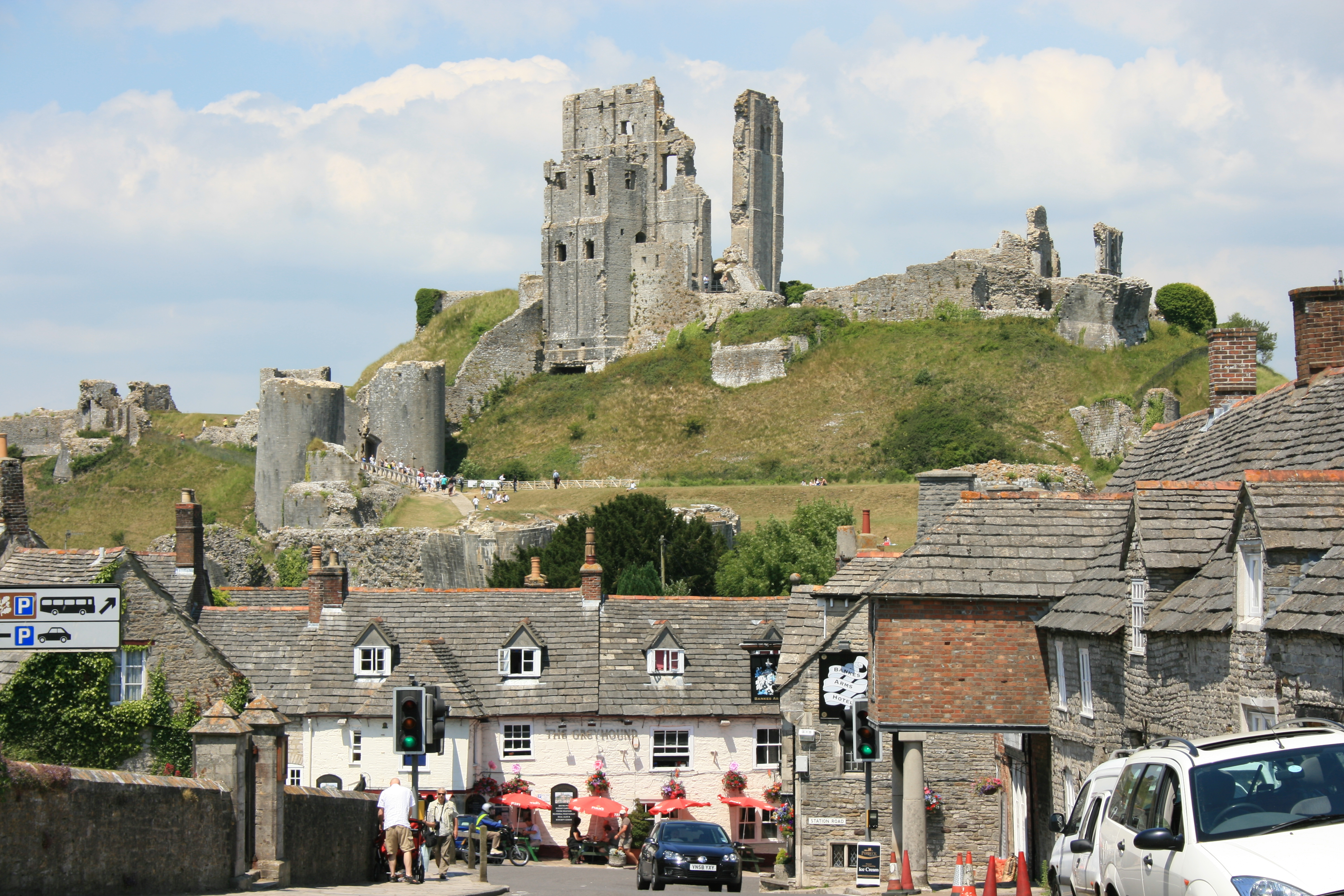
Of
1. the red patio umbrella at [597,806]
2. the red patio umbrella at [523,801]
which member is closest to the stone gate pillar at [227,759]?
the red patio umbrella at [523,801]

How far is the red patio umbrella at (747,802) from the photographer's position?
1330 inches

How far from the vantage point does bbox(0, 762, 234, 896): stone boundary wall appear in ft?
41.1

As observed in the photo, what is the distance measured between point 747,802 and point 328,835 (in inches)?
625

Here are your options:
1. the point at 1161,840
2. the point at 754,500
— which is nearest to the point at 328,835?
the point at 1161,840

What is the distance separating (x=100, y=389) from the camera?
90.3m

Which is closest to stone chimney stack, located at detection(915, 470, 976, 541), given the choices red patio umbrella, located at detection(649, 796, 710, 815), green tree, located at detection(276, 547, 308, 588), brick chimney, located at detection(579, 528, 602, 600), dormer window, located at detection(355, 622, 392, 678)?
red patio umbrella, located at detection(649, 796, 710, 815)

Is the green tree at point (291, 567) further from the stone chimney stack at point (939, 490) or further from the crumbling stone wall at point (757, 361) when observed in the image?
the stone chimney stack at point (939, 490)

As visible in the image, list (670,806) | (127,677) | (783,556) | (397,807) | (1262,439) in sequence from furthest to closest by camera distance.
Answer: (783,556)
(670,806)
(127,677)
(397,807)
(1262,439)

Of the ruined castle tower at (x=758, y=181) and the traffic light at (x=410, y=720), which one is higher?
the ruined castle tower at (x=758, y=181)

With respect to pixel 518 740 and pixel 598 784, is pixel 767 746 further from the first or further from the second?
pixel 518 740

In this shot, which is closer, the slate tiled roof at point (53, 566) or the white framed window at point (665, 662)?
the slate tiled roof at point (53, 566)

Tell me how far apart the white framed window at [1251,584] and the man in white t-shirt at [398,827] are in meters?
11.1

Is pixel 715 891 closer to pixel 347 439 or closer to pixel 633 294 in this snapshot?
pixel 347 439

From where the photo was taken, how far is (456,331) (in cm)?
10706
